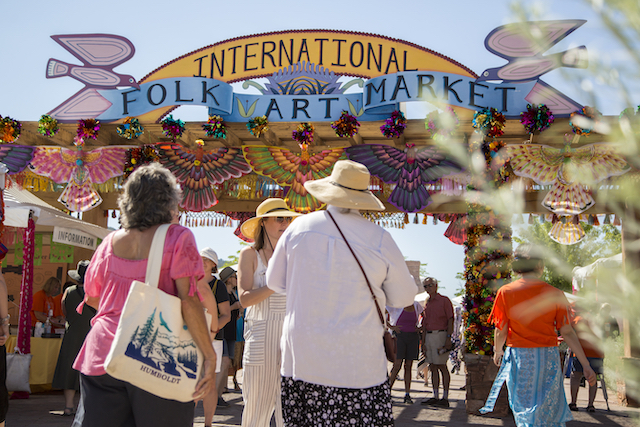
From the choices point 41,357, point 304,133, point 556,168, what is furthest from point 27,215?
point 556,168

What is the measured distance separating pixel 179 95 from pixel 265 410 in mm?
4458

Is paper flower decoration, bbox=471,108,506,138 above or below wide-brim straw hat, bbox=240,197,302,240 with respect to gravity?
above

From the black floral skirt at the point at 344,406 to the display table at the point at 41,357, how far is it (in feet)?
19.7

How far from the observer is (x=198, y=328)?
7.22 feet

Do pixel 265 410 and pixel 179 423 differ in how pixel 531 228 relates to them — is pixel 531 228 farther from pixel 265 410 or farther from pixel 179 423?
pixel 265 410

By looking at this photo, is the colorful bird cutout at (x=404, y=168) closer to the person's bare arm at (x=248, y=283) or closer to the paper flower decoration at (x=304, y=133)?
the paper flower decoration at (x=304, y=133)

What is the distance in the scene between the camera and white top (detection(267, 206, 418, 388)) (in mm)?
2404

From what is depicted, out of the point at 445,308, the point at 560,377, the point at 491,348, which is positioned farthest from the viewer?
the point at 445,308

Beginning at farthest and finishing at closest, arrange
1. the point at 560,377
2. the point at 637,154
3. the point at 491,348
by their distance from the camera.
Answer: the point at 491,348, the point at 560,377, the point at 637,154

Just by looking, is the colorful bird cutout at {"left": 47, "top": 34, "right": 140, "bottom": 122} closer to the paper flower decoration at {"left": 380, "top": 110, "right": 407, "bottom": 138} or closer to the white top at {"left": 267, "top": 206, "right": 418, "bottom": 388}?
the paper flower decoration at {"left": 380, "top": 110, "right": 407, "bottom": 138}

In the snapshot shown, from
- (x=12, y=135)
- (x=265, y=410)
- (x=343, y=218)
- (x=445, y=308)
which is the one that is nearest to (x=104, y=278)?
(x=343, y=218)

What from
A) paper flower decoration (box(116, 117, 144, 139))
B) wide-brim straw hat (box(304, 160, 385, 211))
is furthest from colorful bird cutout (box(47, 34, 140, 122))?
wide-brim straw hat (box(304, 160, 385, 211))

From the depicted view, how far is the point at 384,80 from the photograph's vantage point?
6535 mm

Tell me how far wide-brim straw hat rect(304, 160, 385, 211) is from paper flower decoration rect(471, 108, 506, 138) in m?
3.81
